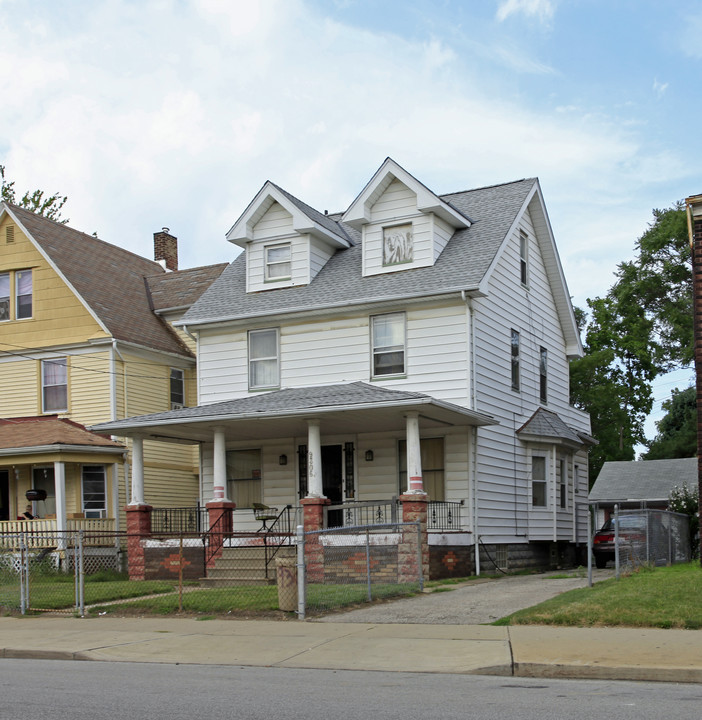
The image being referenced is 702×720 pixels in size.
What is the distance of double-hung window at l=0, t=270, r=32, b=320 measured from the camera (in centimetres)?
2859

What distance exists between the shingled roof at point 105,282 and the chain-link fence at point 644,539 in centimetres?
1362

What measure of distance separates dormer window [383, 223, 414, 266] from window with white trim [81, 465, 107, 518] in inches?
395

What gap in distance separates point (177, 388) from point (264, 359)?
6410mm

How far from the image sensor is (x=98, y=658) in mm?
11586

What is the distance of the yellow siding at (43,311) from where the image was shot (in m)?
27.6

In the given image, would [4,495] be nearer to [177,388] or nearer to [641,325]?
[177,388]

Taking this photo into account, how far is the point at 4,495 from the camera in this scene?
27.6 m

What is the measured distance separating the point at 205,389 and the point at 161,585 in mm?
6835

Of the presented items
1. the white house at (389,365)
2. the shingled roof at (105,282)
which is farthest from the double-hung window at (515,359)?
the shingled roof at (105,282)

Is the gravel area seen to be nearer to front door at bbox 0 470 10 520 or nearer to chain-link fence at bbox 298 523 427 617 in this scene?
chain-link fence at bbox 298 523 427 617

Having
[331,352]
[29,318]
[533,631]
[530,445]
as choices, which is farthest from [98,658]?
[29,318]

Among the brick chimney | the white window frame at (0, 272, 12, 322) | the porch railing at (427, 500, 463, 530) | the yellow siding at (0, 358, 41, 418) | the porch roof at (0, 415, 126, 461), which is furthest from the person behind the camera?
the brick chimney

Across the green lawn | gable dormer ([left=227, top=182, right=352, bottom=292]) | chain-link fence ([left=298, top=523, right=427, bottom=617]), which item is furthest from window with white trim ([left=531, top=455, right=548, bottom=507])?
the green lawn

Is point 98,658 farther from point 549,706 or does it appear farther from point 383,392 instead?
point 383,392
